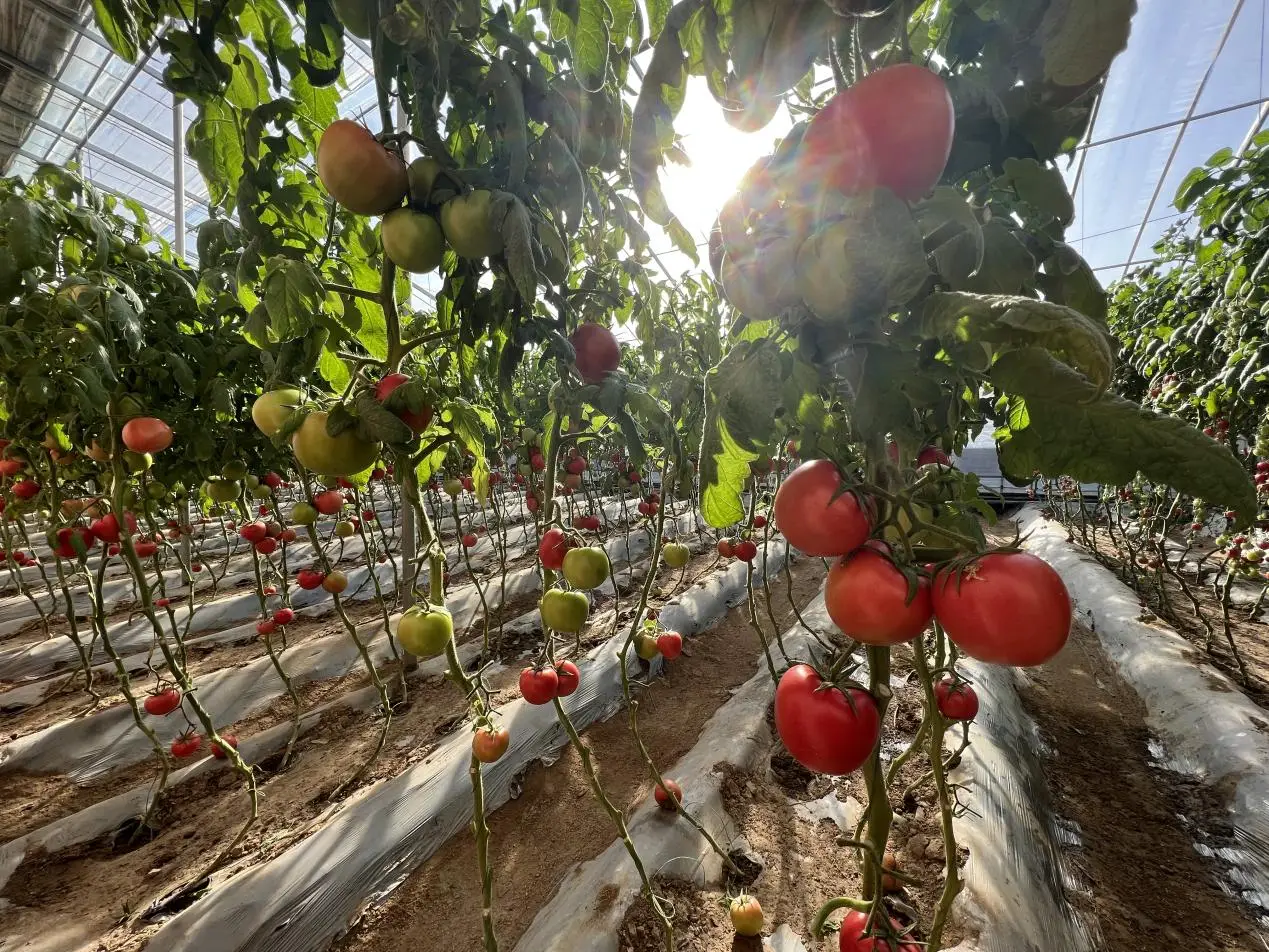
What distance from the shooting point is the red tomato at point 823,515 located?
2.07 ft

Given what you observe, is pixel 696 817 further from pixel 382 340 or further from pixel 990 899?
Answer: pixel 382 340

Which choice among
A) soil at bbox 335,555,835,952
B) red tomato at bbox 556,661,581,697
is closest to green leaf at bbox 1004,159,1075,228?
red tomato at bbox 556,661,581,697

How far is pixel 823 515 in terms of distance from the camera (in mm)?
632

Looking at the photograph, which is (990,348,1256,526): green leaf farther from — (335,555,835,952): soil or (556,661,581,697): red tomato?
(335,555,835,952): soil

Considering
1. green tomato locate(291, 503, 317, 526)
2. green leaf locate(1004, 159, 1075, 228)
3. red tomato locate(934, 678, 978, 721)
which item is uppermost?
green leaf locate(1004, 159, 1075, 228)

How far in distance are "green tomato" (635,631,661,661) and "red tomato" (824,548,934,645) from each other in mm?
1469

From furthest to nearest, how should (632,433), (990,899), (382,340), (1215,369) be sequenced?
1. (1215,369)
2. (990,899)
3. (382,340)
4. (632,433)

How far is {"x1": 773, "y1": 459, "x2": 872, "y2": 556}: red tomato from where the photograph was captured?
0.63 meters

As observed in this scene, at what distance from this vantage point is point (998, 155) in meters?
0.66

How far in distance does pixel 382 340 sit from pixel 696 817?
1.89 metres

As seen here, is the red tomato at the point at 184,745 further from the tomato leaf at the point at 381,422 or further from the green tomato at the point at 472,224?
the green tomato at the point at 472,224

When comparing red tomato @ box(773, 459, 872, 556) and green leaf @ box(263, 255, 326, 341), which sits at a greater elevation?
green leaf @ box(263, 255, 326, 341)

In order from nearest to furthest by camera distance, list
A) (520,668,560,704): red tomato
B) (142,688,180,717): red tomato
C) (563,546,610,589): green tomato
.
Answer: (563,546,610,589): green tomato < (520,668,560,704): red tomato < (142,688,180,717): red tomato

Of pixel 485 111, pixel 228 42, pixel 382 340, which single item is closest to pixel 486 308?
pixel 485 111
